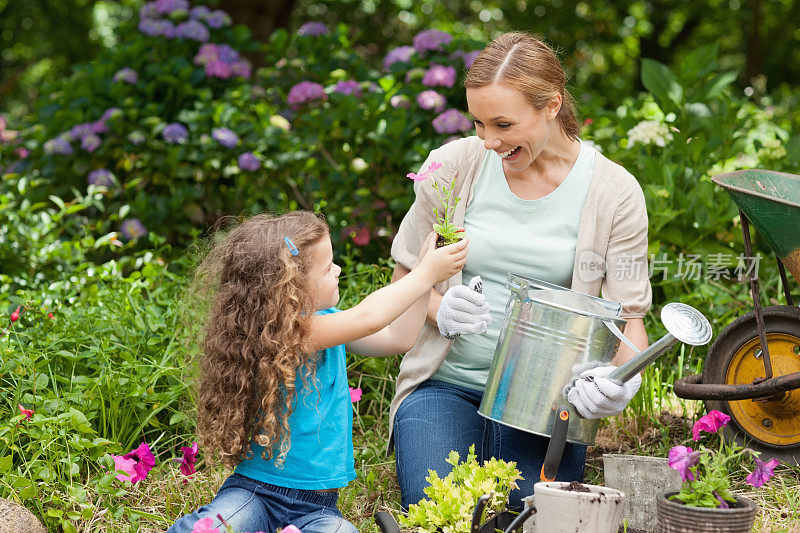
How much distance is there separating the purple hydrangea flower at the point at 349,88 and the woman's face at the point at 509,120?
1.77 meters

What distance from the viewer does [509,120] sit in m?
2.20

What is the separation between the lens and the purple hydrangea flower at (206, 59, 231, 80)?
450 centimetres

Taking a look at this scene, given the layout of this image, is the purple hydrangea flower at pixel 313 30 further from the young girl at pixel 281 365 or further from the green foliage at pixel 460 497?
the green foliage at pixel 460 497

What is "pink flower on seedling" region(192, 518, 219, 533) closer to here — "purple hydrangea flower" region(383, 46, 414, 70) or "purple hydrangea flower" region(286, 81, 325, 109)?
"purple hydrangea flower" region(286, 81, 325, 109)

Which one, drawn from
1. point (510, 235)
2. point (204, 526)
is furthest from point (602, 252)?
point (204, 526)

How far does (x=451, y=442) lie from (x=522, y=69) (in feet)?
3.28

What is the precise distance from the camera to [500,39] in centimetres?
232

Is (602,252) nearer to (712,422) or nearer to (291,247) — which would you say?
(712,422)

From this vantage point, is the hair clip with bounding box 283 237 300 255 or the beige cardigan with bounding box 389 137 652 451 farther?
the beige cardigan with bounding box 389 137 652 451

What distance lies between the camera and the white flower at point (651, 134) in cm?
360

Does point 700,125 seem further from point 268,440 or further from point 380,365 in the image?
point 268,440

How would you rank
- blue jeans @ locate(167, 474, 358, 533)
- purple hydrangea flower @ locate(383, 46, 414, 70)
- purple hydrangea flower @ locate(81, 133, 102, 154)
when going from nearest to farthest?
1. blue jeans @ locate(167, 474, 358, 533)
2. purple hydrangea flower @ locate(383, 46, 414, 70)
3. purple hydrangea flower @ locate(81, 133, 102, 154)

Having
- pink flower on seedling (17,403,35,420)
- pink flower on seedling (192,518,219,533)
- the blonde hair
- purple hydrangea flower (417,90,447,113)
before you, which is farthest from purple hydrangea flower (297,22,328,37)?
pink flower on seedling (192,518,219,533)

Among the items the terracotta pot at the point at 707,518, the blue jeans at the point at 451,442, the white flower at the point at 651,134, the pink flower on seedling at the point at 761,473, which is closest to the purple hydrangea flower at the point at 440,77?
the white flower at the point at 651,134
